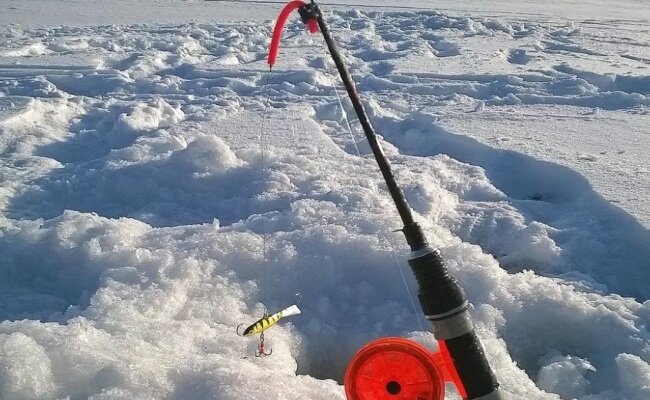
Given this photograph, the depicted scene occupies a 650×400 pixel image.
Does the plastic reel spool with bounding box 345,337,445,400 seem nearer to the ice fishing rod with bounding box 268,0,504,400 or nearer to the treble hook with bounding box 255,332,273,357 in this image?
the ice fishing rod with bounding box 268,0,504,400

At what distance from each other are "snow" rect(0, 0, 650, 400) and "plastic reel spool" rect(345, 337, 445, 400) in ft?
1.38

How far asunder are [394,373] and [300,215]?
1756 mm

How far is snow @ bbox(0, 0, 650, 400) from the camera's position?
7.05 ft

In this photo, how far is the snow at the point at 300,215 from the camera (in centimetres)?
215

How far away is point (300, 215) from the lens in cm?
317

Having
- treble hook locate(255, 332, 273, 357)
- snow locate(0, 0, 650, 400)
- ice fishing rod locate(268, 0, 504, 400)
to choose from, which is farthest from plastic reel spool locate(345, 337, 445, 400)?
treble hook locate(255, 332, 273, 357)

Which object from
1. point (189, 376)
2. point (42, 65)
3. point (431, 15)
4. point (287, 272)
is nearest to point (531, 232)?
point (287, 272)

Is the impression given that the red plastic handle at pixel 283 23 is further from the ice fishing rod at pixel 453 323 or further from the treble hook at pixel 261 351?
the treble hook at pixel 261 351

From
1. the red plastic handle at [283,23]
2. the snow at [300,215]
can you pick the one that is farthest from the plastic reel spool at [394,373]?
the red plastic handle at [283,23]

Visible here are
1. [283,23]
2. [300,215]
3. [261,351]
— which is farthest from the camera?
[300,215]

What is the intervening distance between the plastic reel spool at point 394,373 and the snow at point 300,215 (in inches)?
16.6

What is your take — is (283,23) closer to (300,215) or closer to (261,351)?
(261,351)

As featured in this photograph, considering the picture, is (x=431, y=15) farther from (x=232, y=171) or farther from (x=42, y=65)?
(x=232, y=171)

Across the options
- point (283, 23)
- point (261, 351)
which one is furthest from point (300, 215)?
point (283, 23)
